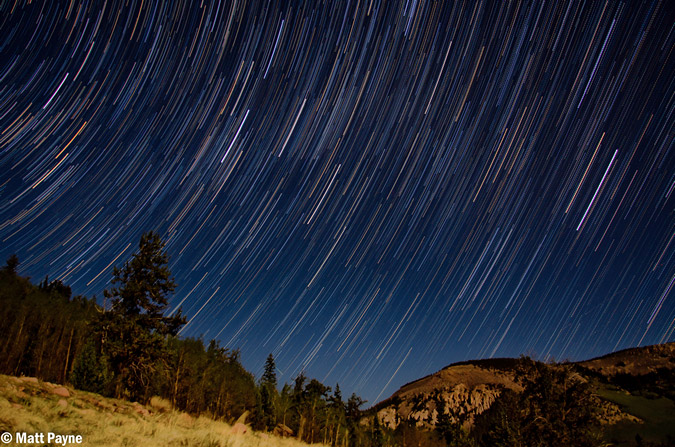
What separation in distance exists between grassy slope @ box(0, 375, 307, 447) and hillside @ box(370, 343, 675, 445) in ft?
272

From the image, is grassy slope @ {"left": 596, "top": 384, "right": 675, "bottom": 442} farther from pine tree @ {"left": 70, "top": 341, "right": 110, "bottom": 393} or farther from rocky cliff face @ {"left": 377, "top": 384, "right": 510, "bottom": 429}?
pine tree @ {"left": 70, "top": 341, "right": 110, "bottom": 393}

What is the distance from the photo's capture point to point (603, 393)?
10656 cm

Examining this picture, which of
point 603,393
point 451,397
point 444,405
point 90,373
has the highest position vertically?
point 603,393

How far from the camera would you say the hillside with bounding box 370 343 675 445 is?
3002 inches

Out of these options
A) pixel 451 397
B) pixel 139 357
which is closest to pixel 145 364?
pixel 139 357

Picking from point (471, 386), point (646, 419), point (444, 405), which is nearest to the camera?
point (646, 419)

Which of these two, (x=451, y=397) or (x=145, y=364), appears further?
(x=451, y=397)

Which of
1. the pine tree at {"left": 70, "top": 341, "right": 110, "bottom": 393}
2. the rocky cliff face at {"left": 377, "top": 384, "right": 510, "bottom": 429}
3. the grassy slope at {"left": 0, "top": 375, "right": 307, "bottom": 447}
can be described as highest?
the rocky cliff face at {"left": 377, "top": 384, "right": 510, "bottom": 429}

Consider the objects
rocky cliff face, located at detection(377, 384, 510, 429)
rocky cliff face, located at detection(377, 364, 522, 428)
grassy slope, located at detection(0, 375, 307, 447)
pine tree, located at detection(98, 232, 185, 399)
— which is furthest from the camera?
rocky cliff face, located at detection(377, 364, 522, 428)

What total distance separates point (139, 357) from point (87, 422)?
13.5 m

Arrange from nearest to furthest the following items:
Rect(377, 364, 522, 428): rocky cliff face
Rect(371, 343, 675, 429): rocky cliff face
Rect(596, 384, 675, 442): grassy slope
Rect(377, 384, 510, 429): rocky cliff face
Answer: Rect(596, 384, 675, 442): grassy slope → Rect(377, 384, 510, 429): rocky cliff face → Rect(377, 364, 522, 428): rocky cliff face → Rect(371, 343, 675, 429): rocky cliff face

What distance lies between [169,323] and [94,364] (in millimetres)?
11845

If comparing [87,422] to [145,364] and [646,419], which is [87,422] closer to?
[145,364]

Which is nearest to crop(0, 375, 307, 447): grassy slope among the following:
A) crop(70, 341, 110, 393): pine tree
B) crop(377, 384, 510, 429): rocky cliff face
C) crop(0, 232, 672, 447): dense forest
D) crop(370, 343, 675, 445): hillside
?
crop(0, 232, 672, 447): dense forest
